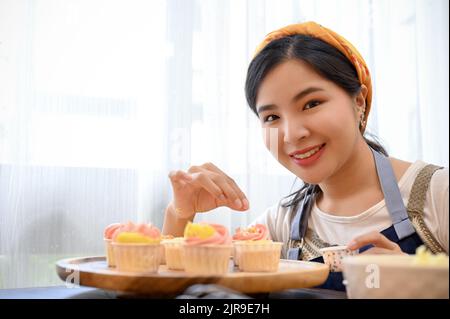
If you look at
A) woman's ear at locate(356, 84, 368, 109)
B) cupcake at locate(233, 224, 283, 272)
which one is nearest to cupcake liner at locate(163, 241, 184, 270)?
cupcake at locate(233, 224, 283, 272)

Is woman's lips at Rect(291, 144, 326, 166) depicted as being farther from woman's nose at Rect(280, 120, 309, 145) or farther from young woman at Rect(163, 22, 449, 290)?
woman's nose at Rect(280, 120, 309, 145)

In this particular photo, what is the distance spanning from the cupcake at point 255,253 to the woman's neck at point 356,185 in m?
0.32

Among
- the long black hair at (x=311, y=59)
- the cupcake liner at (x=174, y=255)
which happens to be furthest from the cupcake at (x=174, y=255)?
the long black hair at (x=311, y=59)

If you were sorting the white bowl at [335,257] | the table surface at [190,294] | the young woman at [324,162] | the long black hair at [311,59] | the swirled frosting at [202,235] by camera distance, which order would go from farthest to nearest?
the long black hair at [311,59] < the young woman at [324,162] < the white bowl at [335,257] < the swirled frosting at [202,235] < the table surface at [190,294]

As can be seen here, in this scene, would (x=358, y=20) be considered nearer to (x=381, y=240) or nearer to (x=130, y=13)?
(x=130, y=13)

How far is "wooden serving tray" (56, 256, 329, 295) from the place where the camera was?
59cm

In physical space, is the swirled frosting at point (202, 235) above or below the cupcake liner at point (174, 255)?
above

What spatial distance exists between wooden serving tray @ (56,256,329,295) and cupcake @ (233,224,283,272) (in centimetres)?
7

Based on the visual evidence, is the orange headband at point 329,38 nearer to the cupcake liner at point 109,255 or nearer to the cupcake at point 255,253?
the cupcake at point 255,253

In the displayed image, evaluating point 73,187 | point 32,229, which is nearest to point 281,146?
point 73,187

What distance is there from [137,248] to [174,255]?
71mm

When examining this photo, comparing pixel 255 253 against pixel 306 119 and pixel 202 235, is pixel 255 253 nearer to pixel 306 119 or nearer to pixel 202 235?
pixel 202 235

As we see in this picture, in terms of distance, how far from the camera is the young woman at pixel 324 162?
96cm
